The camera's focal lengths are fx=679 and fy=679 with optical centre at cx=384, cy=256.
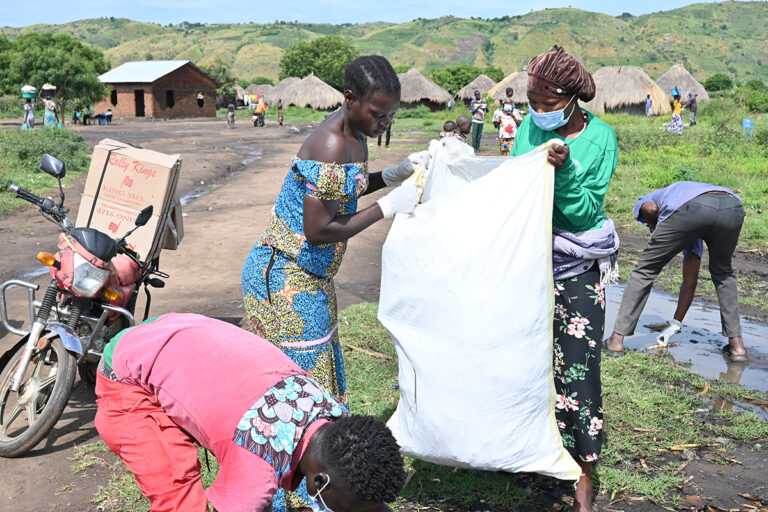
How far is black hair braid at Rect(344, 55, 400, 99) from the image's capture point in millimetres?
2387

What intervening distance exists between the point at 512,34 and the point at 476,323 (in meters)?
150

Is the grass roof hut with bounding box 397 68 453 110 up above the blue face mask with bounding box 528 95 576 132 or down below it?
below

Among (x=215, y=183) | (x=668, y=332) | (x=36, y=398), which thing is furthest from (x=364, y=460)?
(x=215, y=183)

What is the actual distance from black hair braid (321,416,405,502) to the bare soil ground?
1.66 m

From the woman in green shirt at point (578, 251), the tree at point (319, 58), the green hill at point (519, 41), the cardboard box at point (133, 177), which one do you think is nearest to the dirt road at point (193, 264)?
the cardboard box at point (133, 177)

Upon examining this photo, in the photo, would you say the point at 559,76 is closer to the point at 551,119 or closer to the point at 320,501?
the point at 551,119

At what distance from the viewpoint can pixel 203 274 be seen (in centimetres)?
657

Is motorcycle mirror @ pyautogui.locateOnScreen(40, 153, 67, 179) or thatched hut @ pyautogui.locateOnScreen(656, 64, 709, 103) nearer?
motorcycle mirror @ pyautogui.locateOnScreen(40, 153, 67, 179)

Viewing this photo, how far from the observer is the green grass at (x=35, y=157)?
440 inches

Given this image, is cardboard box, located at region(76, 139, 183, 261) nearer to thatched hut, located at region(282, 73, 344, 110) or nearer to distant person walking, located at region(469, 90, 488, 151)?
distant person walking, located at region(469, 90, 488, 151)

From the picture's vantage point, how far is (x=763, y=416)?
3.97 metres

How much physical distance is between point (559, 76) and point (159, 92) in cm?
4517

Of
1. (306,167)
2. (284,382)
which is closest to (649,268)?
(306,167)

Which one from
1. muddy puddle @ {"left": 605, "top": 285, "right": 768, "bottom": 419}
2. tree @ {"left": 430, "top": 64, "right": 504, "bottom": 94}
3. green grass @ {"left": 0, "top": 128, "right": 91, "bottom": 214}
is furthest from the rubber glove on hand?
tree @ {"left": 430, "top": 64, "right": 504, "bottom": 94}
